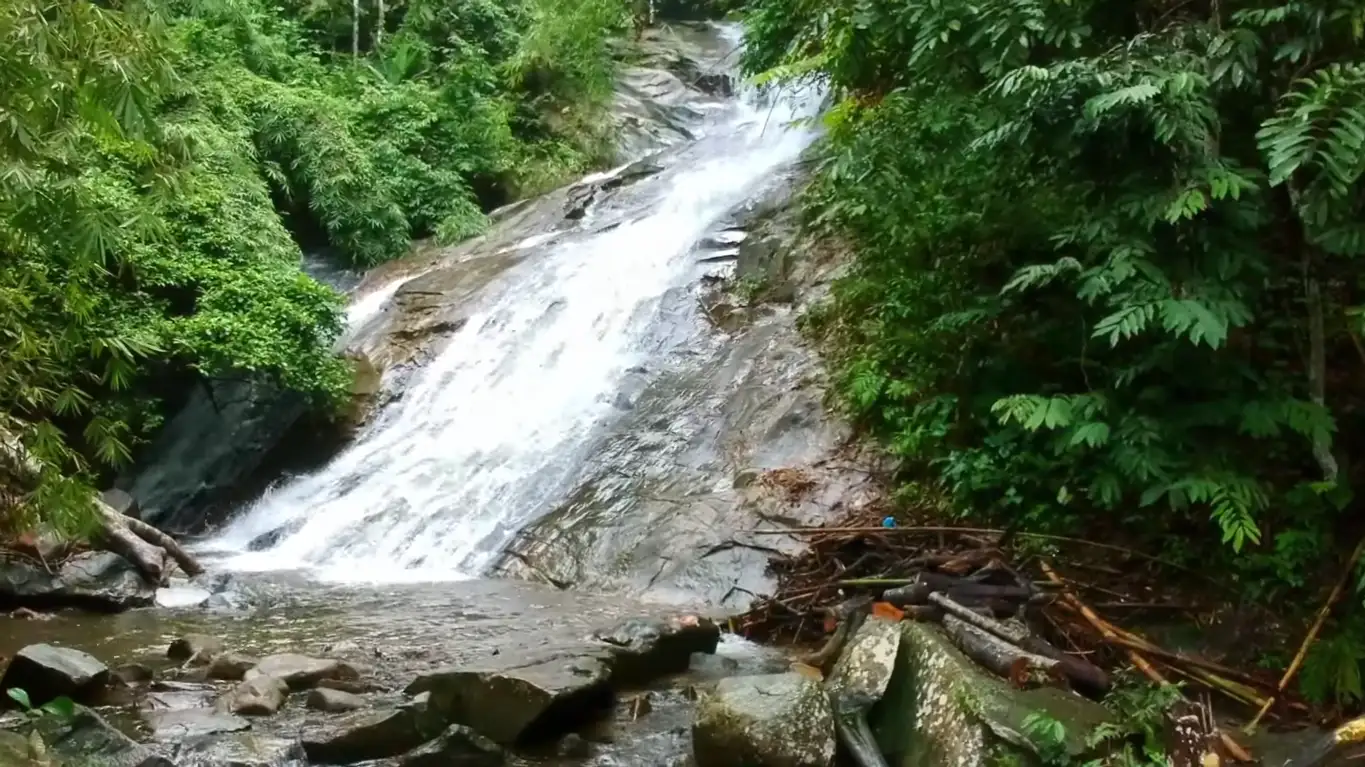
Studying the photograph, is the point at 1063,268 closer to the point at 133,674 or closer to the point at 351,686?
the point at 351,686

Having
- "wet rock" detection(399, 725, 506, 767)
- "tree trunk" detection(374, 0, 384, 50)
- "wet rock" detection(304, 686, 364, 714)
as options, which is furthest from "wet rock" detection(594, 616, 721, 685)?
"tree trunk" detection(374, 0, 384, 50)

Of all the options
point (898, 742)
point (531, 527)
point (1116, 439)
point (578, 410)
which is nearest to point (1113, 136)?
point (1116, 439)

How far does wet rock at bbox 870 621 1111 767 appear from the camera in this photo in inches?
159

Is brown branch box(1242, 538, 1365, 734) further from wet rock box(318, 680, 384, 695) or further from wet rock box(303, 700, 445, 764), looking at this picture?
wet rock box(318, 680, 384, 695)

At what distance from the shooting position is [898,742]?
4.39 meters

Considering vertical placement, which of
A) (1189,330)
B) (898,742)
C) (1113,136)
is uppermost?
(1113,136)

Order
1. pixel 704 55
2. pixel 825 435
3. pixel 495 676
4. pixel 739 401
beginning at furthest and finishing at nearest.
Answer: pixel 704 55, pixel 739 401, pixel 825 435, pixel 495 676

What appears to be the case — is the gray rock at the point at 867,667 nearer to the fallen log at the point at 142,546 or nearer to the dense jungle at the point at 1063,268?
the dense jungle at the point at 1063,268

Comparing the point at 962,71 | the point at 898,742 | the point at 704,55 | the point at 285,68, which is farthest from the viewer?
the point at 704,55

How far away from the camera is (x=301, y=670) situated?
5.62 metres

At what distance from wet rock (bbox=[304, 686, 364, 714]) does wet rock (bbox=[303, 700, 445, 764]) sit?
15.9 inches

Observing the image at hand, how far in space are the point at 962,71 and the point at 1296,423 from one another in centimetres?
278

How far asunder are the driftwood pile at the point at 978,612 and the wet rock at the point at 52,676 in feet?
11.9

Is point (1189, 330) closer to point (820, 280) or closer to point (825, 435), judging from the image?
point (825, 435)
